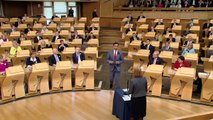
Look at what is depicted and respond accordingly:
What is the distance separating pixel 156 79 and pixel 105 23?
973 cm

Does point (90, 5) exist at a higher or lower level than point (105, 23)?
higher

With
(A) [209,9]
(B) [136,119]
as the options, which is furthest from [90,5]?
(B) [136,119]

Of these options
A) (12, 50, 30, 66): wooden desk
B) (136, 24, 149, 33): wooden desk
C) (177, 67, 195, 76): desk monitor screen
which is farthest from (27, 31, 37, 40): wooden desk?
(177, 67, 195, 76): desk monitor screen

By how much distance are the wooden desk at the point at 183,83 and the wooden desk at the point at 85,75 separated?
215 cm

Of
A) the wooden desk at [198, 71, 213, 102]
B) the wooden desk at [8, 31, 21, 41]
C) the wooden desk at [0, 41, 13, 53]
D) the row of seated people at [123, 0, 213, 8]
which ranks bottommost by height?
the wooden desk at [198, 71, 213, 102]

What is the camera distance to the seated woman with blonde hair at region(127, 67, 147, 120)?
500cm

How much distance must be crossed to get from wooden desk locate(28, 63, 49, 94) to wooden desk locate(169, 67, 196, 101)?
325 cm

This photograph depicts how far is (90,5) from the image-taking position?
1714cm

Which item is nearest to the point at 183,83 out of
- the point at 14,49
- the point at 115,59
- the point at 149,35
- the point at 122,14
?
the point at 115,59

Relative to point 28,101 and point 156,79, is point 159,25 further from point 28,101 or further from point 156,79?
point 28,101

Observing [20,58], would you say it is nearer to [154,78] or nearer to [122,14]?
[154,78]

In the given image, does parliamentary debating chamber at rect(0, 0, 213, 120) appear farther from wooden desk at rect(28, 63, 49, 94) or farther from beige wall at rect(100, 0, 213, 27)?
beige wall at rect(100, 0, 213, 27)

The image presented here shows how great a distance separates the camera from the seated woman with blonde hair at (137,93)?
500 centimetres

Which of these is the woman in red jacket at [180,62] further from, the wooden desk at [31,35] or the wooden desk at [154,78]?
the wooden desk at [31,35]
